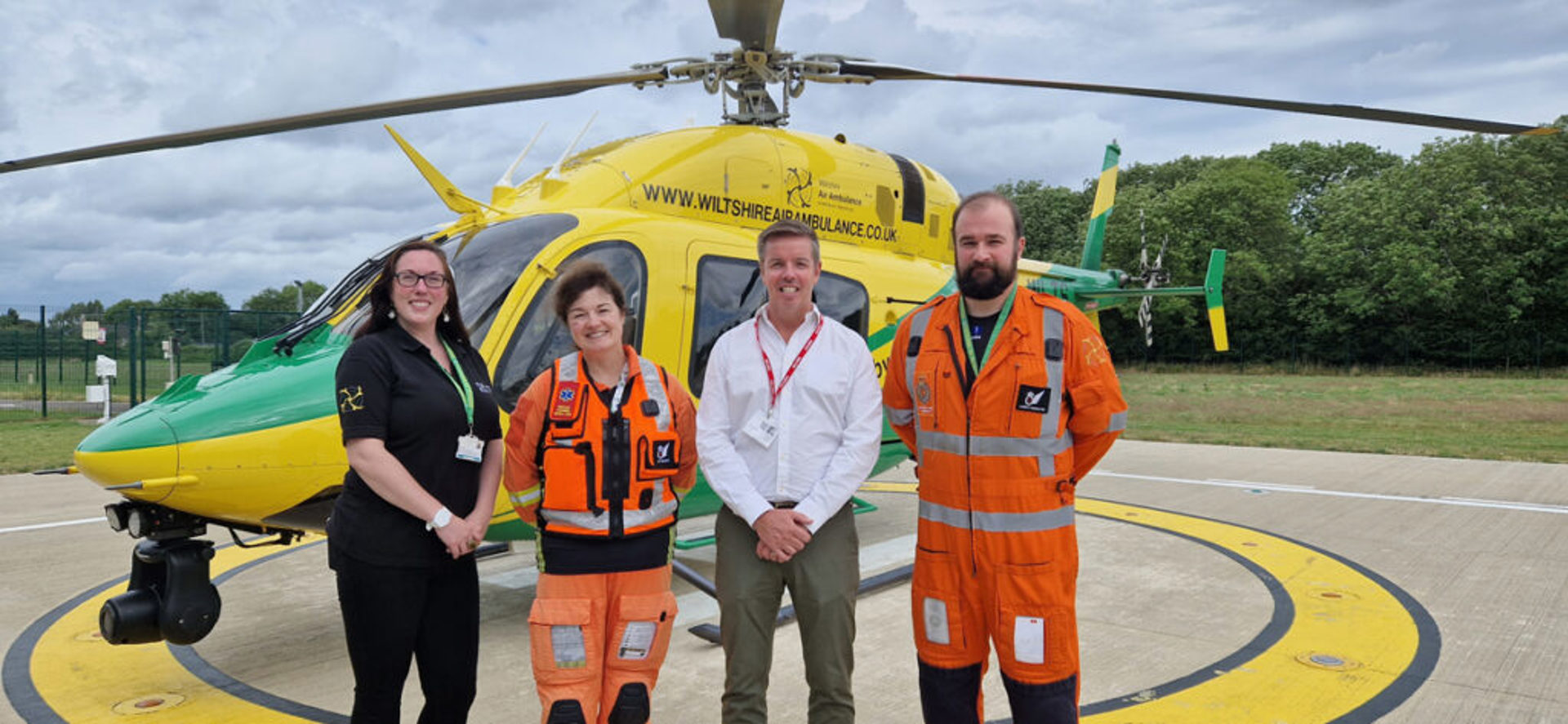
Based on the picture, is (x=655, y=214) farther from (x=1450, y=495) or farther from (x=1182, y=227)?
(x=1182, y=227)

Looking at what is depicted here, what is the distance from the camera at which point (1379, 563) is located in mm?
6254

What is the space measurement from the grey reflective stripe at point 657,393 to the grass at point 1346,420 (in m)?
Result: 11.1

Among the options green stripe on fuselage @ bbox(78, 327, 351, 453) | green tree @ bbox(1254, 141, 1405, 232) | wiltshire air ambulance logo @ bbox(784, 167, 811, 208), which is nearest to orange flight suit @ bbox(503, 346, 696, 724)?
green stripe on fuselage @ bbox(78, 327, 351, 453)

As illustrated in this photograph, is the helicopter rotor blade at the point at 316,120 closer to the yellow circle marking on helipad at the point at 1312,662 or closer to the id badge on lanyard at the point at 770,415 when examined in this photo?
the id badge on lanyard at the point at 770,415

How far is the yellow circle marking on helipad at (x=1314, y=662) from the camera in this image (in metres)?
3.77

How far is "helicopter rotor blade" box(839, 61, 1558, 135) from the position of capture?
3967 mm

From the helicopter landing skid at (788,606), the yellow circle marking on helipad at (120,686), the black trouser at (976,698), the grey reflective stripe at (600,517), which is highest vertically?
the grey reflective stripe at (600,517)

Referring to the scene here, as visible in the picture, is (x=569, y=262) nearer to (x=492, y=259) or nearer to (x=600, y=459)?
(x=492, y=259)

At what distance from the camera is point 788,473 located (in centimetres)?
285

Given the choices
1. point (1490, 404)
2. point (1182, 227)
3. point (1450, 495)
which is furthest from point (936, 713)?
point (1182, 227)

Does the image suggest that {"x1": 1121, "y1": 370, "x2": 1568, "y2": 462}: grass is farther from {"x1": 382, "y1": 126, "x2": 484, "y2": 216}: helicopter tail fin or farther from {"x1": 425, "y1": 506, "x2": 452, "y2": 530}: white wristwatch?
{"x1": 425, "y1": 506, "x2": 452, "y2": 530}: white wristwatch

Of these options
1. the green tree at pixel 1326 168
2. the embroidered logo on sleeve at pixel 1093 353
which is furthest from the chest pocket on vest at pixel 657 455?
the green tree at pixel 1326 168

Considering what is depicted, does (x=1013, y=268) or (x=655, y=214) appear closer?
(x=1013, y=268)

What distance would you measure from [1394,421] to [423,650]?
61.5 feet
